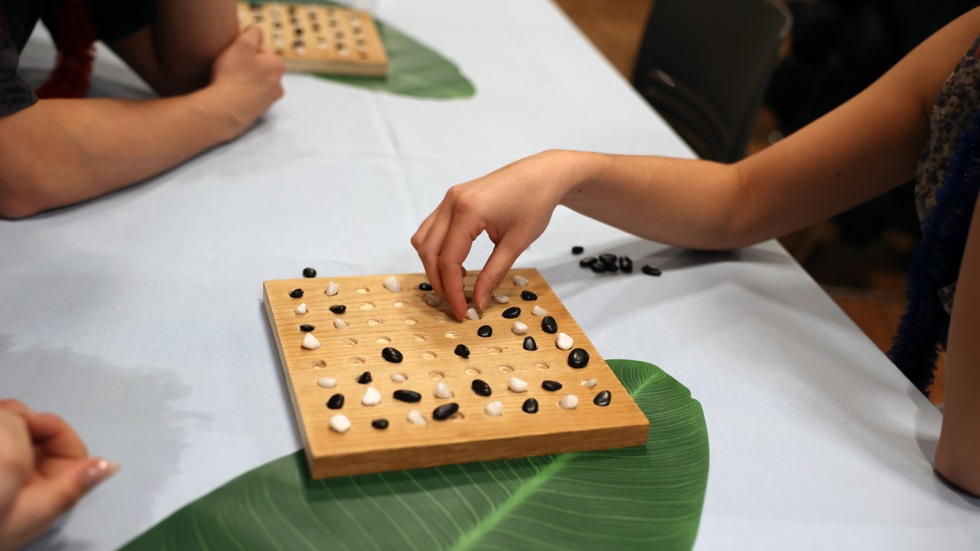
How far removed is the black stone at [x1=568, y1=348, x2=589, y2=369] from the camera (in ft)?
2.41

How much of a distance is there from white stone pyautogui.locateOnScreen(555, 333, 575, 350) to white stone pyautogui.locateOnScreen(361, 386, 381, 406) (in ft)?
0.60

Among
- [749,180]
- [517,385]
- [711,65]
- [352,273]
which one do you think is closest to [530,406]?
[517,385]

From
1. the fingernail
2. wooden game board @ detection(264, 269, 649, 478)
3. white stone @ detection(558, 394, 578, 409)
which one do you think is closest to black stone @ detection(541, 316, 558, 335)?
wooden game board @ detection(264, 269, 649, 478)

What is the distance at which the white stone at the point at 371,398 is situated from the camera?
0.65 meters

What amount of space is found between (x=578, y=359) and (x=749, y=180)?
0.40 m

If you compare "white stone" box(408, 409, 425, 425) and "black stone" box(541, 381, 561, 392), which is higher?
"white stone" box(408, 409, 425, 425)

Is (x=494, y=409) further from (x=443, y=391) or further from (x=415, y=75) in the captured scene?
(x=415, y=75)

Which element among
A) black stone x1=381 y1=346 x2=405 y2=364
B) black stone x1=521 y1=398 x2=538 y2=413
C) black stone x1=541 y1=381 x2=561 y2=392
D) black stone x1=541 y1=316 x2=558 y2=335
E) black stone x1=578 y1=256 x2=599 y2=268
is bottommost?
black stone x1=578 y1=256 x2=599 y2=268

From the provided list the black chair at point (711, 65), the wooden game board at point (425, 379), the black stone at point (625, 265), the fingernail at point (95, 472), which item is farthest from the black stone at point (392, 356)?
the black chair at point (711, 65)

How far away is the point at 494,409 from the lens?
659 millimetres

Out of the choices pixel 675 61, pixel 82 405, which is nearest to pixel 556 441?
pixel 82 405

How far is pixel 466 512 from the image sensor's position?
609mm

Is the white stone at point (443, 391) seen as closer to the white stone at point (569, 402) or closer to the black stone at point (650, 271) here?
the white stone at point (569, 402)

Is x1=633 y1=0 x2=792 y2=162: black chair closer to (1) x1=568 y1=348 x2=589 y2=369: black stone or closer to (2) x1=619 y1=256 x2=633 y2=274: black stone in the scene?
(2) x1=619 y1=256 x2=633 y2=274: black stone
